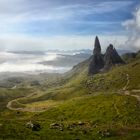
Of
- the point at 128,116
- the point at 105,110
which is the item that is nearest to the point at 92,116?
the point at 105,110

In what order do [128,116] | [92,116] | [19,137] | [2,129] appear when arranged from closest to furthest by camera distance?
[19,137] < [2,129] < [128,116] < [92,116]

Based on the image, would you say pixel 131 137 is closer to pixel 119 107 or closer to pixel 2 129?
pixel 2 129

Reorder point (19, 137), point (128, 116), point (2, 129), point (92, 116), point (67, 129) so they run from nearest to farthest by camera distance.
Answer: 1. point (19, 137)
2. point (2, 129)
3. point (67, 129)
4. point (128, 116)
5. point (92, 116)

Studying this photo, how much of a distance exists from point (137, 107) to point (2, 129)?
109160 millimetres

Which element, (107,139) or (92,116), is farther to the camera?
(92,116)

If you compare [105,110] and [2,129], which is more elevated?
[2,129]

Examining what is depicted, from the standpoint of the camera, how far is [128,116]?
563 feet

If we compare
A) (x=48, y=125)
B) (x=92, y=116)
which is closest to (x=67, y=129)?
(x=48, y=125)

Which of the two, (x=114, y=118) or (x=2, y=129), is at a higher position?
(x=2, y=129)

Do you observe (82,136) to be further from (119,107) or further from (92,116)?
(119,107)

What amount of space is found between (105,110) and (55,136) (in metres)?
101

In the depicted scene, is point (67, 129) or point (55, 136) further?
point (67, 129)

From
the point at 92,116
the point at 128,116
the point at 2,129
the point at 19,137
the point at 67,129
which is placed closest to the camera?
the point at 19,137

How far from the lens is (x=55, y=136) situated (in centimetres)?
9938
